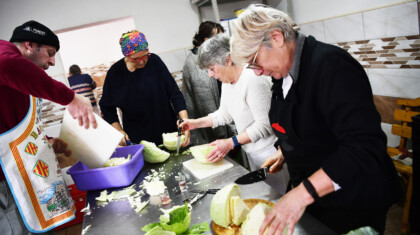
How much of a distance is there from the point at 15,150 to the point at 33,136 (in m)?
0.15

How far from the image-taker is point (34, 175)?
1.83 m

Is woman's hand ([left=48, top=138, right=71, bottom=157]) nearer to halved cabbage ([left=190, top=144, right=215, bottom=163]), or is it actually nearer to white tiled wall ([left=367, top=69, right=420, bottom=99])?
halved cabbage ([left=190, top=144, right=215, bottom=163])

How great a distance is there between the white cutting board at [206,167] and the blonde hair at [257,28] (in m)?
0.96

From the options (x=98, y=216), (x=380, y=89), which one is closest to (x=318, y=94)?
(x=98, y=216)

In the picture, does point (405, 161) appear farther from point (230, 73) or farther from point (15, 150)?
point (15, 150)

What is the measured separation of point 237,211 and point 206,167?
2.69ft

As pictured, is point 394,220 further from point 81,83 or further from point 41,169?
point 81,83

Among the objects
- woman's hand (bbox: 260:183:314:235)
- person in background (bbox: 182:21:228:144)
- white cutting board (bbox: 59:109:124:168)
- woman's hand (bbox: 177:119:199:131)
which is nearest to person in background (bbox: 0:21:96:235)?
white cutting board (bbox: 59:109:124:168)

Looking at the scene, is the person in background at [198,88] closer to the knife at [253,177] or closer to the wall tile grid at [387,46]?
the wall tile grid at [387,46]

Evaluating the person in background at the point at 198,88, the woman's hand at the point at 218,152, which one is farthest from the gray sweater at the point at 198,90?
the woman's hand at the point at 218,152

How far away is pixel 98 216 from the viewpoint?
179cm

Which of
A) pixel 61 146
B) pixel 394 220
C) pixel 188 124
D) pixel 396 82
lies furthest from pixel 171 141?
pixel 396 82

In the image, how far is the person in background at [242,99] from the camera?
6.89ft

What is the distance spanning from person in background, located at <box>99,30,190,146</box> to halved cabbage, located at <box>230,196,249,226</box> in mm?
1778
